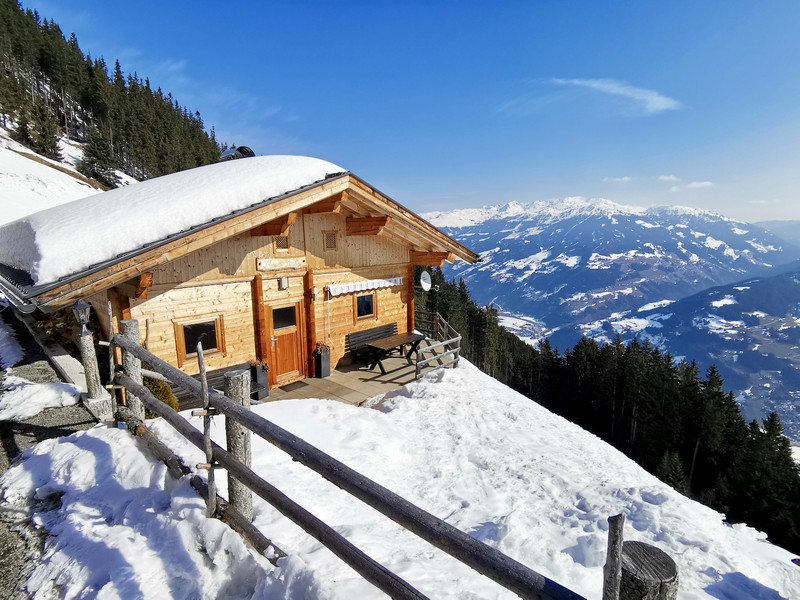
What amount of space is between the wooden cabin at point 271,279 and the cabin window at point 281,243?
27mm

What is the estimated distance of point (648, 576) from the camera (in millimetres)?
1667

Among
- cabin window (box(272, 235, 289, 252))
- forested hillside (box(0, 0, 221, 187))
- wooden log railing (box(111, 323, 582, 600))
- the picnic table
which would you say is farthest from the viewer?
forested hillside (box(0, 0, 221, 187))

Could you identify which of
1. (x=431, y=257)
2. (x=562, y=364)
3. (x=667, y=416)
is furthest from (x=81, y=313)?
(x=562, y=364)

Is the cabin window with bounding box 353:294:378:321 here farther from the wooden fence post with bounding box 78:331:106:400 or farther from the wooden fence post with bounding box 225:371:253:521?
the wooden fence post with bounding box 225:371:253:521

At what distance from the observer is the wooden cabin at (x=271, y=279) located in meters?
7.91

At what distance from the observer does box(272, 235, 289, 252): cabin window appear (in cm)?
1076

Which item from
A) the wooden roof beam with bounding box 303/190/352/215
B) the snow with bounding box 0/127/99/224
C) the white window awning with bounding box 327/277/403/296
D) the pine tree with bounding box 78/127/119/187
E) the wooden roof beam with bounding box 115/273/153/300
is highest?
the pine tree with bounding box 78/127/119/187

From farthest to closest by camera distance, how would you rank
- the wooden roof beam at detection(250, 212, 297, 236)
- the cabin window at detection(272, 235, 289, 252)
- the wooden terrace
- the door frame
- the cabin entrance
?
the cabin entrance
the door frame
the cabin window at detection(272, 235, 289, 252)
the wooden roof beam at detection(250, 212, 297, 236)
the wooden terrace

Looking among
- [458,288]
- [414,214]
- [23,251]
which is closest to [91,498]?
[23,251]

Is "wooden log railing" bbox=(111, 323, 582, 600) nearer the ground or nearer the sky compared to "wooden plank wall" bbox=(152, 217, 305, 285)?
nearer the ground

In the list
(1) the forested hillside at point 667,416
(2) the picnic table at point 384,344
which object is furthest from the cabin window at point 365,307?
(1) the forested hillside at point 667,416

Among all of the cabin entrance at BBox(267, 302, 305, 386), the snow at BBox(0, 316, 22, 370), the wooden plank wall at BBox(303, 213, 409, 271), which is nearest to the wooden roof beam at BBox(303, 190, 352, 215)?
the wooden plank wall at BBox(303, 213, 409, 271)

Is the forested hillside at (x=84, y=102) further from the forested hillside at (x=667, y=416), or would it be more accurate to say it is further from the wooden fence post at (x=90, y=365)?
the wooden fence post at (x=90, y=365)

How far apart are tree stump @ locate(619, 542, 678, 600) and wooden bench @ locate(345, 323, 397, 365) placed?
11095mm
